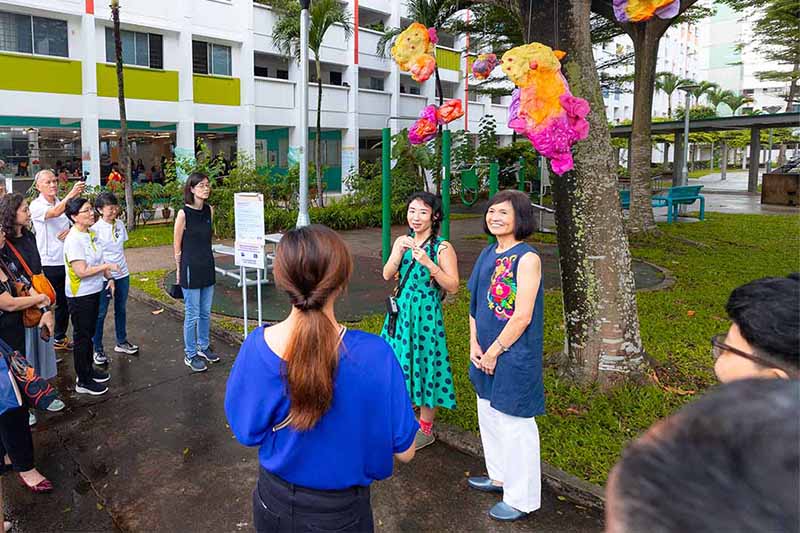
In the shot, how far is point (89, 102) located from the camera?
59.4 feet

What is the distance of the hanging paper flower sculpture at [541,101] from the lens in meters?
3.42

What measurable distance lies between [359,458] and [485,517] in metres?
1.58

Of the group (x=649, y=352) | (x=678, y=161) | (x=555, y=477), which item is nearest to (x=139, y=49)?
(x=649, y=352)

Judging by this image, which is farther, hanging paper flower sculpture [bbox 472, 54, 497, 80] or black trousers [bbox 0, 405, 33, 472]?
hanging paper flower sculpture [bbox 472, 54, 497, 80]

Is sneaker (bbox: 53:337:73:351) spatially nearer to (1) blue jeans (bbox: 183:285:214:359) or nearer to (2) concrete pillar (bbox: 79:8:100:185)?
(1) blue jeans (bbox: 183:285:214:359)

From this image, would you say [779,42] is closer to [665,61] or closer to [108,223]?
[108,223]

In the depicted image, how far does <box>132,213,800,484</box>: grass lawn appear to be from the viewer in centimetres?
381

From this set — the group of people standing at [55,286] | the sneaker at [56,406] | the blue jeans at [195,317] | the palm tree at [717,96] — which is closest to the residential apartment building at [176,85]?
the group of people standing at [55,286]

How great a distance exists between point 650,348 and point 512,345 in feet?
9.85

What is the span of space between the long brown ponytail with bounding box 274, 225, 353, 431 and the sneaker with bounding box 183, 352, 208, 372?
3.85 m

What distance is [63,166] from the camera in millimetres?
21750

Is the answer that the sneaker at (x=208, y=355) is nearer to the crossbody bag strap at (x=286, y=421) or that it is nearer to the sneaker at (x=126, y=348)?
the sneaker at (x=126, y=348)

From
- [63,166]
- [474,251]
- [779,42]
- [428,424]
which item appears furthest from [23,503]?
[779,42]

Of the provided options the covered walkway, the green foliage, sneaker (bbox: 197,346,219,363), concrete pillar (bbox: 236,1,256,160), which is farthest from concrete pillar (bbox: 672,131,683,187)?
sneaker (bbox: 197,346,219,363)
